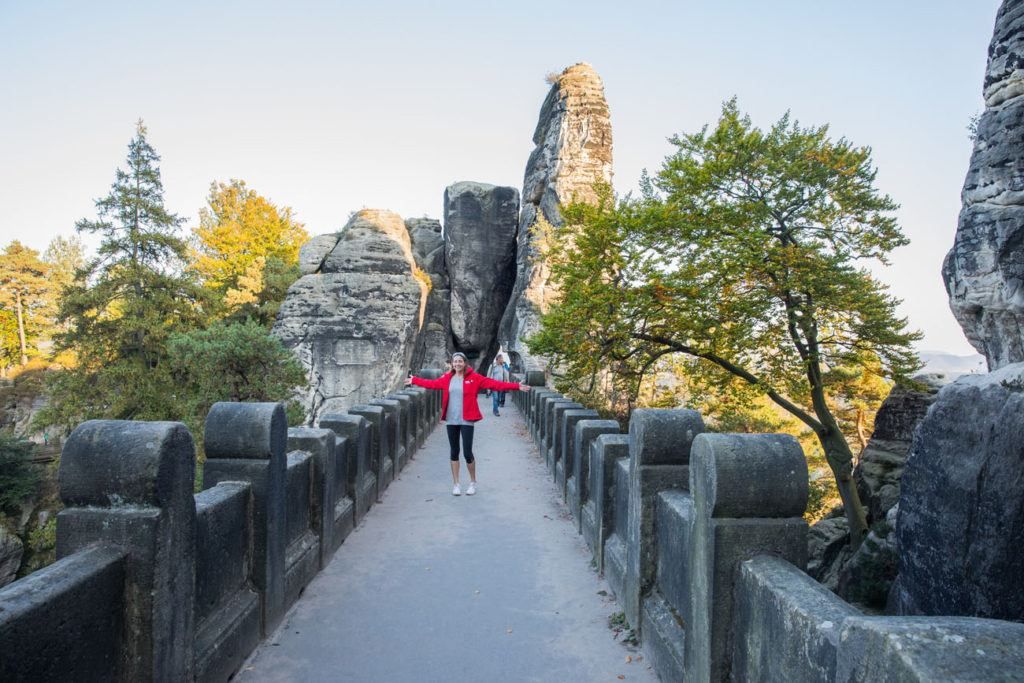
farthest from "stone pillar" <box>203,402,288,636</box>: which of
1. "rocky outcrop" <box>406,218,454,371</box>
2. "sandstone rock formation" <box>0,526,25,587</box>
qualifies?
"rocky outcrop" <box>406,218,454,371</box>

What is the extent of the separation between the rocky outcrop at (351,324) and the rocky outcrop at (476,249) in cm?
962

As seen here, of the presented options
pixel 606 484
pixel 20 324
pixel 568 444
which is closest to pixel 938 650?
pixel 606 484

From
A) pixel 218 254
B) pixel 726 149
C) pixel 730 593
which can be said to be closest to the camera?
pixel 730 593

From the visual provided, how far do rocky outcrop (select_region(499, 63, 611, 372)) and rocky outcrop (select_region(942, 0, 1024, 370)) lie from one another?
67.7ft

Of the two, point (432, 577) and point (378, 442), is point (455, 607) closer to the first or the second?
point (432, 577)

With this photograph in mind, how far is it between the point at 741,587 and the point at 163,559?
8.26ft

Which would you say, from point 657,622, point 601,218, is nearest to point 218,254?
point 601,218

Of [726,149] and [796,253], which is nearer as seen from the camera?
[796,253]

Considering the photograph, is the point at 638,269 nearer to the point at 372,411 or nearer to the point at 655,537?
the point at 372,411

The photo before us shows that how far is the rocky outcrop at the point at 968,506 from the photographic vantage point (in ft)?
11.3

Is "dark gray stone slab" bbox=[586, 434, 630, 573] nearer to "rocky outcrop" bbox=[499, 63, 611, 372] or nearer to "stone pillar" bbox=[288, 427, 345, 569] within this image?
"stone pillar" bbox=[288, 427, 345, 569]

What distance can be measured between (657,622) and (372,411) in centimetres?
524

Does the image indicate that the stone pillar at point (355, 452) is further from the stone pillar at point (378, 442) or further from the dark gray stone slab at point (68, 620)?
the dark gray stone slab at point (68, 620)

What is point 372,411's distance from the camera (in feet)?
26.5
